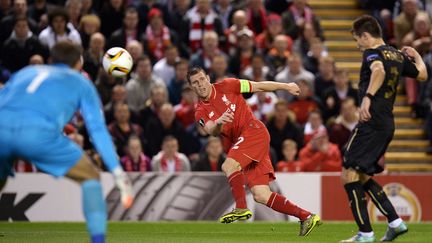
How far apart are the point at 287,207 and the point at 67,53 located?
456cm

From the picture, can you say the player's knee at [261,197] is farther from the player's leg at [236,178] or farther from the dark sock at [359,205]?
the dark sock at [359,205]

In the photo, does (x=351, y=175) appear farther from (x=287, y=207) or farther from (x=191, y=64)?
(x=191, y=64)

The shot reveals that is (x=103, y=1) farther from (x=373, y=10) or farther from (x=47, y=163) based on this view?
(x=47, y=163)

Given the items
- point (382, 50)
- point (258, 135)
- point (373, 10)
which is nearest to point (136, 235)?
point (258, 135)

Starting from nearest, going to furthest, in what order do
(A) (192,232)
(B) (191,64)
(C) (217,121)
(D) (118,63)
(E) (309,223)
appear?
1. (C) (217,121)
2. (E) (309,223)
3. (A) (192,232)
4. (D) (118,63)
5. (B) (191,64)

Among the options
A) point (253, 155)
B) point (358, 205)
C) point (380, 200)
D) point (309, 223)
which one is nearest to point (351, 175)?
point (358, 205)

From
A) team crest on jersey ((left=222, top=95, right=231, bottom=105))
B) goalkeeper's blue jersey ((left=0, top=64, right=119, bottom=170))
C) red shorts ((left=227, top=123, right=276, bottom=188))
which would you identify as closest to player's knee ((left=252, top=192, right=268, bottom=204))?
red shorts ((left=227, top=123, right=276, bottom=188))

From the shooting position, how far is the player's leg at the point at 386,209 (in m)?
11.6

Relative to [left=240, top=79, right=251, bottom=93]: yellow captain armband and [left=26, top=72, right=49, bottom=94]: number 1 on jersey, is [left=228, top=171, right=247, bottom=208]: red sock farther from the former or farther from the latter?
[left=26, top=72, right=49, bottom=94]: number 1 on jersey

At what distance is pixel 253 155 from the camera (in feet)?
42.1

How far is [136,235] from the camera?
1341 cm

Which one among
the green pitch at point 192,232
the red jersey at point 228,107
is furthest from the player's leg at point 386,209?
the red jersey at point 228,107

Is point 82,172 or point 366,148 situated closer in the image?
point 82,172

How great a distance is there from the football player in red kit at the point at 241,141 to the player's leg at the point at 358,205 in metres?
1.17
